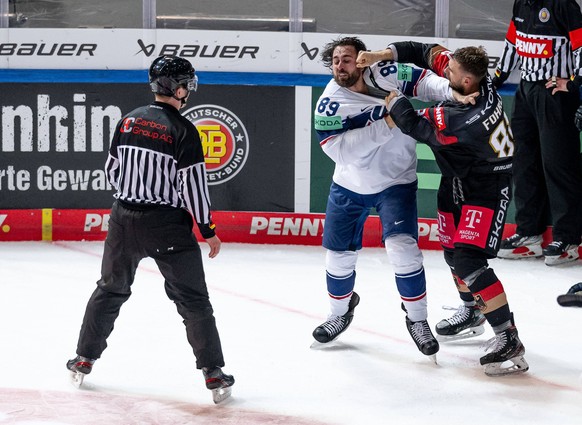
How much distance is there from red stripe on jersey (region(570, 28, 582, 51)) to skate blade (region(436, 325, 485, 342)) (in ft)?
6.91

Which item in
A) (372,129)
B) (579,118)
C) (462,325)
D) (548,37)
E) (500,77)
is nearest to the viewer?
(372,129)

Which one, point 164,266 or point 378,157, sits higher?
point 378,157

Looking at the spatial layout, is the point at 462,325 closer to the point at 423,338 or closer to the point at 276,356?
the point at 423,338

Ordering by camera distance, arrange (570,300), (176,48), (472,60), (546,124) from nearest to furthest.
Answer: (472,60) → (570,300) → (546,124) → (176,48)

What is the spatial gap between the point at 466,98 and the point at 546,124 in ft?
7.71

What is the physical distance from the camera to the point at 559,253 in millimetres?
6422

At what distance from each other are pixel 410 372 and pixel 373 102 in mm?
1164

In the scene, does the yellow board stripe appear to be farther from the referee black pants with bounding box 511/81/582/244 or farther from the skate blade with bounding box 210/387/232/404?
the skate blade with bounding box 210/387/232/404

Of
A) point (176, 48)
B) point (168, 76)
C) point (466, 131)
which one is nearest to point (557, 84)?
point (466, 131)

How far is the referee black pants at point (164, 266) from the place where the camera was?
12.6 feet

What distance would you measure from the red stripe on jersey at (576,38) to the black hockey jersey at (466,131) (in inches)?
81.6

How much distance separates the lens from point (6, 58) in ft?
22.0

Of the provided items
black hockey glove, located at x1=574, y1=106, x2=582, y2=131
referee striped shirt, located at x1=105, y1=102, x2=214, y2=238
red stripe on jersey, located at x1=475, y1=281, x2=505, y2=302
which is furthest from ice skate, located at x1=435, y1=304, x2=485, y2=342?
black hockey glove, located at x1=574, y1=106, x2=582, y2=131

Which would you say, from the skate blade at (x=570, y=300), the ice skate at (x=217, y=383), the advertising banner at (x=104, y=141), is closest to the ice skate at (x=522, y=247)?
the advertising banner at (x=104, y=141)
